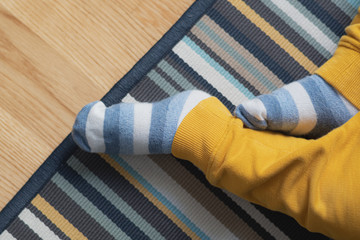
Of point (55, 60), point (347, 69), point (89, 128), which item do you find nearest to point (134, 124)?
point (89, 128)

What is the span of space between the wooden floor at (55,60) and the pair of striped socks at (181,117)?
0.06 metres

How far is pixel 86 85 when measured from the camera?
0.73m

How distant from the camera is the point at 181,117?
2.22ft

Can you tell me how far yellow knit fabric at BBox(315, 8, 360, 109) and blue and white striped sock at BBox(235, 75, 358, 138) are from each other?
1 cm

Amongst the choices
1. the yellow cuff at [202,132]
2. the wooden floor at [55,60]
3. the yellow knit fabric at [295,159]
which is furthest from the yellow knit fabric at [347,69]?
the wooden floor at [55,60]

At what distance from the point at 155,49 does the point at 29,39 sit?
0.74 ft

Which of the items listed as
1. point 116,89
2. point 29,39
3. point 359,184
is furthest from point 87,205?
point 359,184

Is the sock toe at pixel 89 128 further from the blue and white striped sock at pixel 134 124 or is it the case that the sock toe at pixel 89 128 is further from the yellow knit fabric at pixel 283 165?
the yellow knit fabric at pixel 283 165

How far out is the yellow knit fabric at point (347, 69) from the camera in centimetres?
66

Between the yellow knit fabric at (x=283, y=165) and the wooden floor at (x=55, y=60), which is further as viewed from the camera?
the wooden floor at (x=55, y=60)

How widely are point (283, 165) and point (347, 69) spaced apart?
0.20 meters

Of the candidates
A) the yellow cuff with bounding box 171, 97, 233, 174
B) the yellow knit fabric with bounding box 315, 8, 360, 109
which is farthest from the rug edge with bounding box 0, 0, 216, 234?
the yellow knit fabric with bounding box 315, 8, 360, 109

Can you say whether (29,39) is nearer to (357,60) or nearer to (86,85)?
(86,85)

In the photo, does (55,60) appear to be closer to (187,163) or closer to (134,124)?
(134,124)
